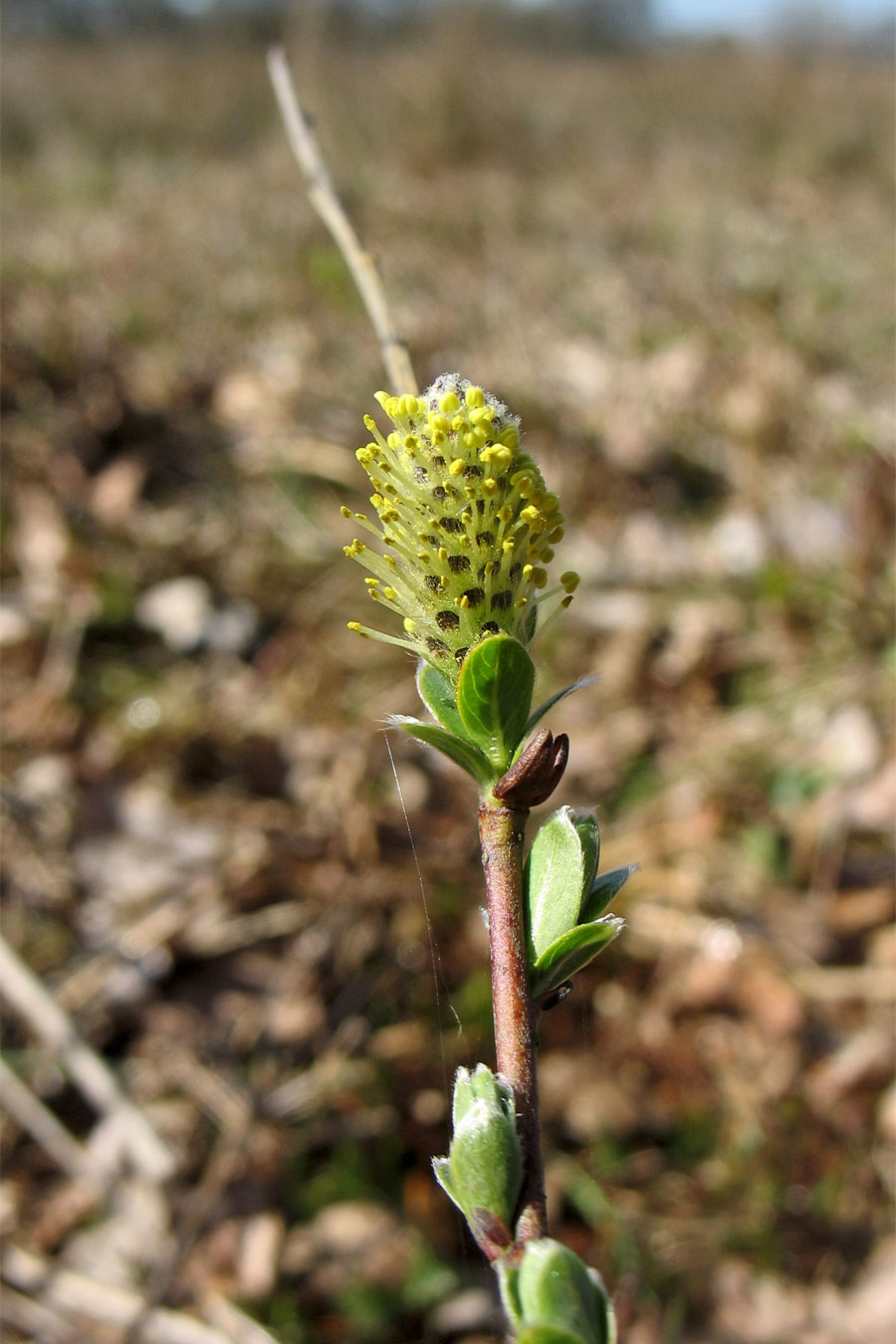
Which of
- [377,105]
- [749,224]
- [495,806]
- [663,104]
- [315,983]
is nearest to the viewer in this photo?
[495,806]

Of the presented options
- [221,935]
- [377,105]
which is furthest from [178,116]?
[221,935]

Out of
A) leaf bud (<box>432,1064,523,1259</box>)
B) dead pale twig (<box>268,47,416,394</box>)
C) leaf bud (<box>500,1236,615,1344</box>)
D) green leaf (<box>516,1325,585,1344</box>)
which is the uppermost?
dead pale twig (<box>268,47,416,394</box>)

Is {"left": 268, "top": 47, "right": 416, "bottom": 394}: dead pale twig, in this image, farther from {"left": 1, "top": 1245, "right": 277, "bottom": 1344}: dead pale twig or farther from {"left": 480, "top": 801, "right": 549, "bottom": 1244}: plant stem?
{"left": 1, "top": 1245, "right": 277, "bottom": 1344}: dead pale twig

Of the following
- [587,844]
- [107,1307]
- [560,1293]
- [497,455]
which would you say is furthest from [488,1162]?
[107,1307]

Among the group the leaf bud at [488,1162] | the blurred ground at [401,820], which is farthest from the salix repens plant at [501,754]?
the blurred ground at [401,820]

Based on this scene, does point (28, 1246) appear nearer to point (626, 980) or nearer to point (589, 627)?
point (626, 980)

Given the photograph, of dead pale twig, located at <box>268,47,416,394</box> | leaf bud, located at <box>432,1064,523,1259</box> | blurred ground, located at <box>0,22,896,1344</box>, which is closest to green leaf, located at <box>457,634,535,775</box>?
leaf bud, located at <box>432,1064,523,1259</box>

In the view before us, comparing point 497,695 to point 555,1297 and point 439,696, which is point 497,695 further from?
point 555,1297
